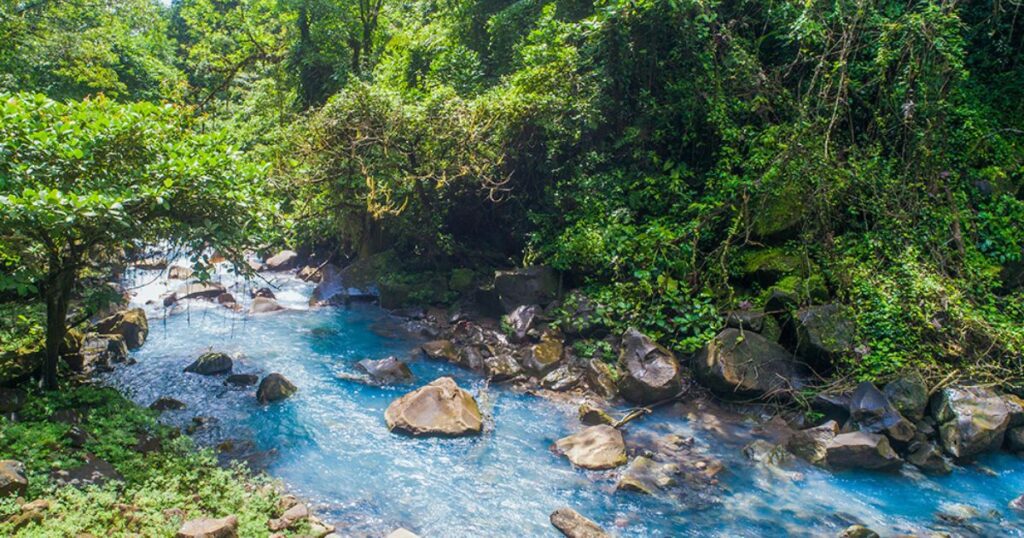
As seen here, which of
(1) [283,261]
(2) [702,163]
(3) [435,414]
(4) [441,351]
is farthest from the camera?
(1) [283,261]

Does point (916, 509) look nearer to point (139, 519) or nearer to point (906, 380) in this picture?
point (906, 380)

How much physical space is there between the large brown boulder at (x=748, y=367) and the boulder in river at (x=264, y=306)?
35.1 feet

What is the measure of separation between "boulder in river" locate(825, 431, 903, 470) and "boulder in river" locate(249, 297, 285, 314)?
1274cm

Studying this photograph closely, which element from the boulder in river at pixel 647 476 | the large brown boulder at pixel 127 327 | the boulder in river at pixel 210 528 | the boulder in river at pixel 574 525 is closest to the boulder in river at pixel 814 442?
the boulder in river at pixel 647 476

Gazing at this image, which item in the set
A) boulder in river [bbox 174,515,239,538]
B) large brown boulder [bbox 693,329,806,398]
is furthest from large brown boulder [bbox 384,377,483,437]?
large brown boulder [bbox 693,329,806,398]

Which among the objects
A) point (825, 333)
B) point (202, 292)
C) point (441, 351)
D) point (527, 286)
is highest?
point (825, 333)

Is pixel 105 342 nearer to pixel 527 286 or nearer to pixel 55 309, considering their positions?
pixel 55 309

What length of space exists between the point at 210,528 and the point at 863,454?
25.6ft

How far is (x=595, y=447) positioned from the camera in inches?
329

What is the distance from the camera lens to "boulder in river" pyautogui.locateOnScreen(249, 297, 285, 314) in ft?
49.8

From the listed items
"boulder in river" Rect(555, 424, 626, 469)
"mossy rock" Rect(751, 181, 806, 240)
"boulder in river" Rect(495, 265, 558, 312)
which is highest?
"mossy rock" Rect(751, 181, 806, 240)

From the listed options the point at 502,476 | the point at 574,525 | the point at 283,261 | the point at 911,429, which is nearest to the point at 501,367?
the point at 502,476

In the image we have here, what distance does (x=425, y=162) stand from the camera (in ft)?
48.7

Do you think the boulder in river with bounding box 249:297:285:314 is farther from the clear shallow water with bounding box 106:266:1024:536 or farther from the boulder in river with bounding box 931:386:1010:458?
the boulder in river with bounding box 931:386:1010:458
